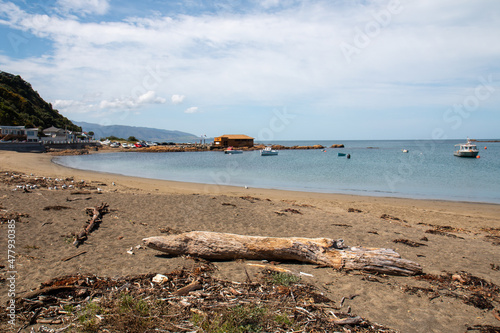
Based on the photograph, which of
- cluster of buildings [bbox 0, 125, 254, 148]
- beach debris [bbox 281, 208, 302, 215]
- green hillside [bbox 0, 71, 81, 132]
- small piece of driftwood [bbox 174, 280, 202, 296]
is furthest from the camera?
green hillside [bbox 0, 71, 81, 132]

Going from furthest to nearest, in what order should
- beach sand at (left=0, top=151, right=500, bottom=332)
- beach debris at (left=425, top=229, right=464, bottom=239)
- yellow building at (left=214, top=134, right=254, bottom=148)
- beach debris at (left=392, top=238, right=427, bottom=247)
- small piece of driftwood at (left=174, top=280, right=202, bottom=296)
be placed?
yellow building at (left=214, top=134, right=254, bottom=148) → beach debris at (left=425, top=229, right=464, bottom=239) → beach debris at (left=392, top=238, right=427, bottom=247) → beach sand at (left=0, top=151, right=500, bottom=332) → small piece of driftwood at (left=174, top=280, right=202, bottom=296)

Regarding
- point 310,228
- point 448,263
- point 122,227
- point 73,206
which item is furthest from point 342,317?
point 73,206

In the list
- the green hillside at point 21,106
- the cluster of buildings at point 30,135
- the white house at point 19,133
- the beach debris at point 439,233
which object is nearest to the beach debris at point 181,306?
the beach debris at point 439,233

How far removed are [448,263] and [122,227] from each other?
29.6 ft

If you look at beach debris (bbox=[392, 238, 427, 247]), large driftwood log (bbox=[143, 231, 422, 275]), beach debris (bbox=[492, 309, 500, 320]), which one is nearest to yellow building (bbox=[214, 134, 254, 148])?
beach debris (bbox=[392, 238, 427, 247])

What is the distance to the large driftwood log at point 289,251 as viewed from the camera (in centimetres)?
646

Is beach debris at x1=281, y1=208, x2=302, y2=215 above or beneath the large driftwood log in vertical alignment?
beneath

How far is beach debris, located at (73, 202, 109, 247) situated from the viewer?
764 cm

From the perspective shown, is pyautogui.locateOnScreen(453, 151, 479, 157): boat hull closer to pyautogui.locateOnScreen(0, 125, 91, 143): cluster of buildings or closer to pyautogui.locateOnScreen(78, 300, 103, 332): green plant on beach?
pyautogui.locateOnScreen(78, 300, 103, 332): green plant on beach

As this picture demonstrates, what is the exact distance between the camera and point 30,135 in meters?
65.5

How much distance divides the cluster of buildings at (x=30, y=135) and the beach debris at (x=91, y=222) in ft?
202

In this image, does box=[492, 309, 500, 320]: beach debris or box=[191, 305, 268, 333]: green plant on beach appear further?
box=[492, 309, 500, 320]: beach debris

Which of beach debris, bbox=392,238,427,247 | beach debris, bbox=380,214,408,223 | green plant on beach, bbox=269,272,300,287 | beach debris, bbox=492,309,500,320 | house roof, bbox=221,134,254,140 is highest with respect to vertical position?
house roof, bbox=221,134,254,140

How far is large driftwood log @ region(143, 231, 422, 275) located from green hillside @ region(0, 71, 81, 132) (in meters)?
84.5
